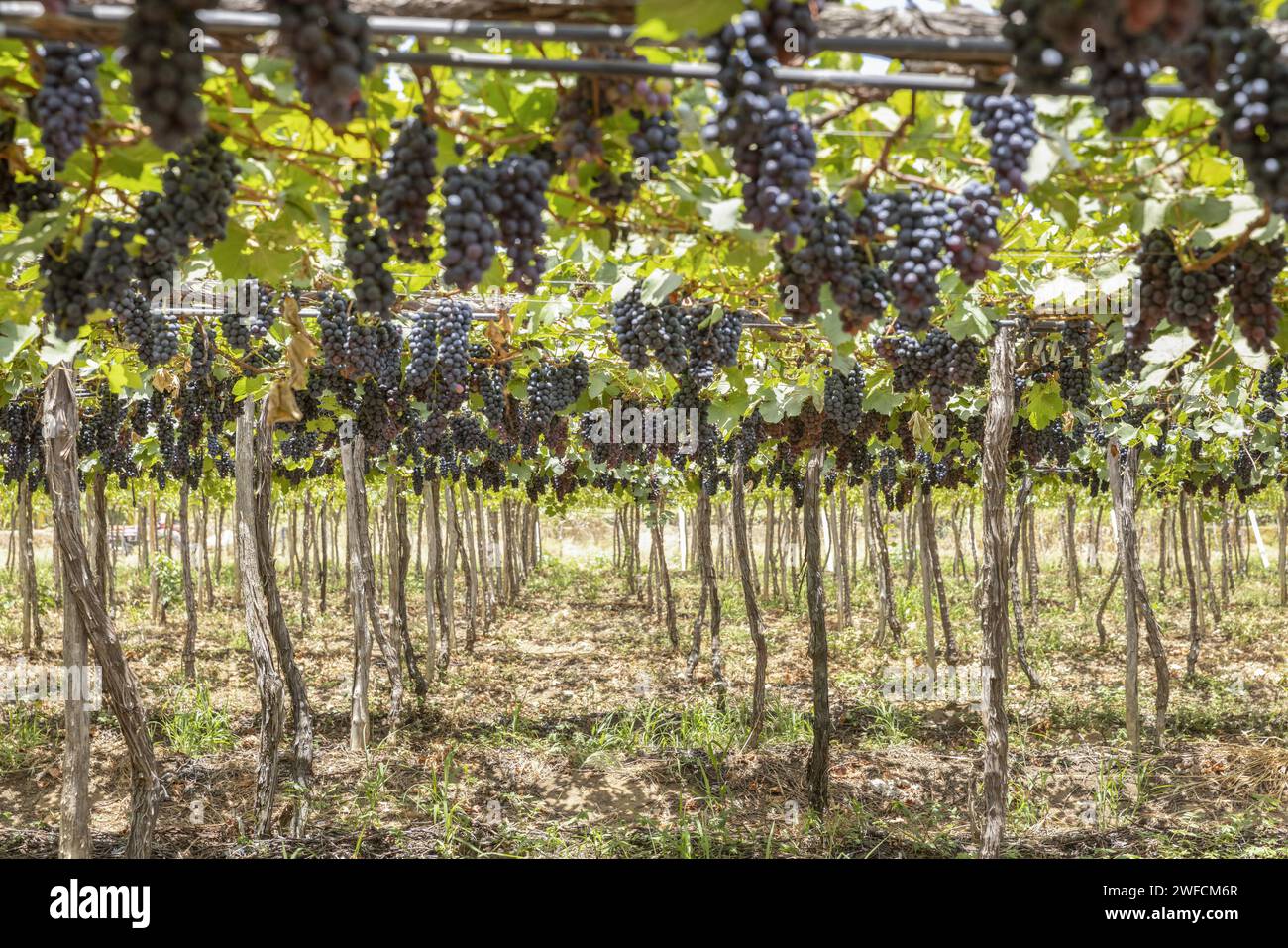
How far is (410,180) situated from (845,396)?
4588 mm

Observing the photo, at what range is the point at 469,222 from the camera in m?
2.04

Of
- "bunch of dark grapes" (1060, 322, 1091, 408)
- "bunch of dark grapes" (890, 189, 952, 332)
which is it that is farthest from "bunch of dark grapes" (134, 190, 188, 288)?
"bunch of dark grapes" (1060, 322, 1091, 408)

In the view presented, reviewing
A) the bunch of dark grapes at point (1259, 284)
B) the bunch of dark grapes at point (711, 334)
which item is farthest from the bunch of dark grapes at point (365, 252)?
the bunch of dark grapes at point (1259, 284)

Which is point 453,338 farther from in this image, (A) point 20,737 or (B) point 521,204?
(A) point 20,737

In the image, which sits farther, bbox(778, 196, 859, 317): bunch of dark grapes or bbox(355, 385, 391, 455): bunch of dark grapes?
bbox(355, 385, 391, 455): bunch of dark grapes

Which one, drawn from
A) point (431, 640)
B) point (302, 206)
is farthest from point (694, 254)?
point (431, 640)

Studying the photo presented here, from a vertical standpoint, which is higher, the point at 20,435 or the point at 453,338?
the point at 453,338

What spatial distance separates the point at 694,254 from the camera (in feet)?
11.4

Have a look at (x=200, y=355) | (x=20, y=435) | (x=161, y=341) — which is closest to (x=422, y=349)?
(x=161, y=341)

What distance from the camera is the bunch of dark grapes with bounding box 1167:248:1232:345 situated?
8.35 feet

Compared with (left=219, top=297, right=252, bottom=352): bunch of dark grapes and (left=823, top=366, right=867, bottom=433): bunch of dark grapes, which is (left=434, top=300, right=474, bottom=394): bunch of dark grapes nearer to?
(left=219, top=297, right=252, bottom=352): bunch of dark grapes

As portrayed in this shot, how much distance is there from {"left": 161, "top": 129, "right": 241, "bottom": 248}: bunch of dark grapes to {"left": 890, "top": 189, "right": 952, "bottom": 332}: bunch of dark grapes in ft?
5.57
